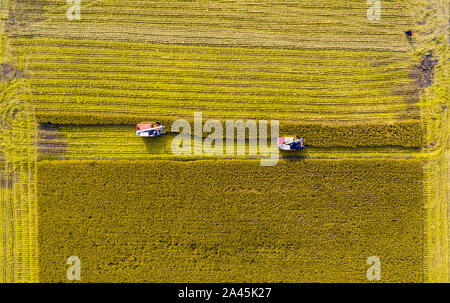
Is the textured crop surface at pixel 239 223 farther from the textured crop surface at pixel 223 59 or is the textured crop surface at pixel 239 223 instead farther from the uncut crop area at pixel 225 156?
the textured crop surface at pixel 223 59

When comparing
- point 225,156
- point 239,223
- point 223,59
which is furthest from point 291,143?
point 223,59

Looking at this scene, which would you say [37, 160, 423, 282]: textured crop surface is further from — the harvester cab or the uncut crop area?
the harvester cab

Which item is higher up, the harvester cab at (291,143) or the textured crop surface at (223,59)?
the textured crop surface at (223,59)

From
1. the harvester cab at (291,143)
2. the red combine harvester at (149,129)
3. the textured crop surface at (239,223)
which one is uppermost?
the red combine harvester at (149,129)

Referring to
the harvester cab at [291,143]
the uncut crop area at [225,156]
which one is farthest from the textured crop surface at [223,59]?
the harvester cab at [291,143]

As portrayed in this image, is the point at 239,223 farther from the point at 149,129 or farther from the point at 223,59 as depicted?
the point at 223,59
